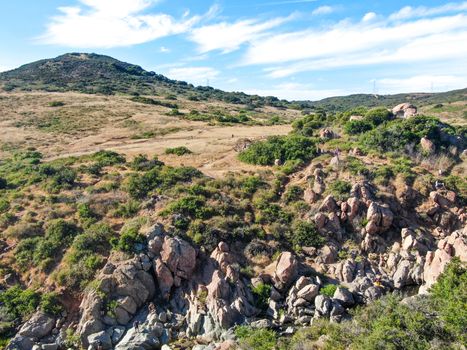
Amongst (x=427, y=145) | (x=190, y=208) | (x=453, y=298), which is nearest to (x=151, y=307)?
(x=190, y=208)

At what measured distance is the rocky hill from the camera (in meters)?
17.7

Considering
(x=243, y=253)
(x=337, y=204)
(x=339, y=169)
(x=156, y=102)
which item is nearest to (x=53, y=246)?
(x=243, y=253)

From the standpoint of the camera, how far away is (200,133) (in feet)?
158

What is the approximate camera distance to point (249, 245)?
2317cm

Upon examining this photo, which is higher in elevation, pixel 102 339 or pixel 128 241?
pixel 128 241

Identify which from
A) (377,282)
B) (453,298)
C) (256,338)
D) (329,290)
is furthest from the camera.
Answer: (377,282)

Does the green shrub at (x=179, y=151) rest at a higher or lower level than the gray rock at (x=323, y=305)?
higher

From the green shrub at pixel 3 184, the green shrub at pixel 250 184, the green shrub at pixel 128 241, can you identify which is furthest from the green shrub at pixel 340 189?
the green shrub at pixel 3 184

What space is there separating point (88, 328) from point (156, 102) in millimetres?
62415

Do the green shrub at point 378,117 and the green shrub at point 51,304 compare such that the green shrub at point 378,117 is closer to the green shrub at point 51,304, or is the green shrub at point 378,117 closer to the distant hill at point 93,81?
the green shrub at point 51,304

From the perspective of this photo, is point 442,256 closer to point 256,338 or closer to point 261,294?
point 261,294

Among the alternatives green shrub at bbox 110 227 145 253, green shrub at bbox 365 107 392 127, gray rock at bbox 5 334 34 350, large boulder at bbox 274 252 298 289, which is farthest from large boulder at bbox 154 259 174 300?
green shrub at bbox 365 107 392 127

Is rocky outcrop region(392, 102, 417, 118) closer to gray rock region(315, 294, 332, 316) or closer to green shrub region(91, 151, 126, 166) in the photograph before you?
gray rock region(315, 294, 332, 316)

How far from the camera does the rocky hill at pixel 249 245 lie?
17734mm
